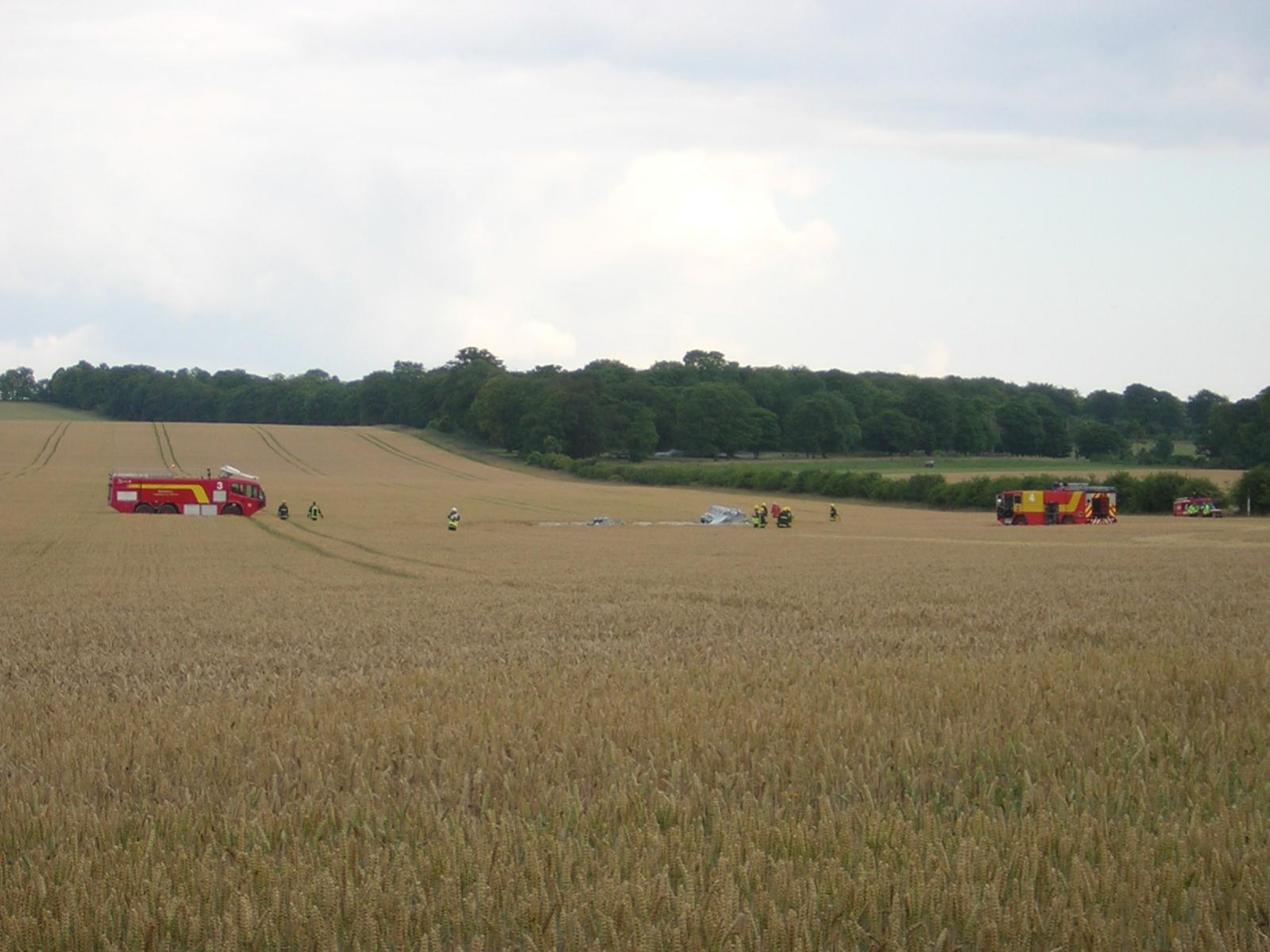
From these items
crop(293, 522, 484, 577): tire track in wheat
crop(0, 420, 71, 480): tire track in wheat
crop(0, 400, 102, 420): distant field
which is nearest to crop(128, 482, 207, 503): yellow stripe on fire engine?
crop(293, 522, 484, 577): tire track in wheat

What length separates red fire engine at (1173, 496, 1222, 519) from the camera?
6612 cm

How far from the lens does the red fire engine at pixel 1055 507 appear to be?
58906mm

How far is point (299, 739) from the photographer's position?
7.44 meters

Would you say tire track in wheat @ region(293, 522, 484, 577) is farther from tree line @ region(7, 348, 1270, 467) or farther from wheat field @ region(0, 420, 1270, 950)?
tree line @ region(7, 348, 1270, 467)

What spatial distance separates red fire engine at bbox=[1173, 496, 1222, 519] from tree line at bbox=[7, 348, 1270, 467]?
28098mm

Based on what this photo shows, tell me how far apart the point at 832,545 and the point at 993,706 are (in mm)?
30929

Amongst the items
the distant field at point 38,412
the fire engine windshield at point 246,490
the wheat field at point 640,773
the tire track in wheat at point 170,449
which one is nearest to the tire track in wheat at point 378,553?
the fire engine windshield at point 246,490

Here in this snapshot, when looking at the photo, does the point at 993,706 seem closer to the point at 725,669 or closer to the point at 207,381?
the point at 725,669

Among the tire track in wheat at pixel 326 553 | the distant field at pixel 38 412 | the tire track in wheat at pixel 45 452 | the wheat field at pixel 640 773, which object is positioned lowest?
the tire track in wheat at pixel 326 553

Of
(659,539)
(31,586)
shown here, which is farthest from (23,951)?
(659,539)

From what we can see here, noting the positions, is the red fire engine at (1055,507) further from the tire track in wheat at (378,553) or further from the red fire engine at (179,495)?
the red fire engine at (179,495)

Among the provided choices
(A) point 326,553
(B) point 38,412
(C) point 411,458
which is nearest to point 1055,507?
(A) point 326,553

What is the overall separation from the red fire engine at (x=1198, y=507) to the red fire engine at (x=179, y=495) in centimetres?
5267

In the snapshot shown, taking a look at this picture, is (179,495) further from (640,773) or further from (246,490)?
(640,773)
